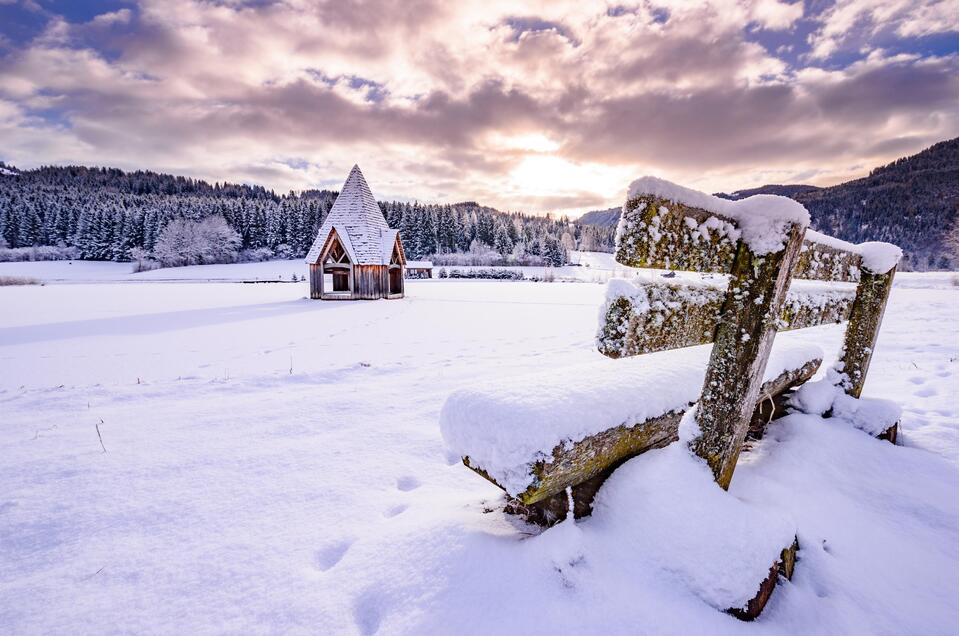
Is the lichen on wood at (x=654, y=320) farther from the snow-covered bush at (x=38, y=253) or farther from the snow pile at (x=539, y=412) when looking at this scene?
the snow-covered bush at (x=38, y=253)

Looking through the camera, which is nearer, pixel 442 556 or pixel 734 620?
pixel 734 620

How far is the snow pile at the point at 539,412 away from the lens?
1681 millimetres

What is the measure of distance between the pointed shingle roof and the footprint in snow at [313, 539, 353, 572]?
51.9 ft

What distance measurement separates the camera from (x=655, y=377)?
8.18 feet

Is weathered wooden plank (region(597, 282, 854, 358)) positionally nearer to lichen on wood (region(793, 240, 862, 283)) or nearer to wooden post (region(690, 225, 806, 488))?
wooden post (region(690, 225, 806, 488))

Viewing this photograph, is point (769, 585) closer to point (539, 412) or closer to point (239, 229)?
point (539, 412)

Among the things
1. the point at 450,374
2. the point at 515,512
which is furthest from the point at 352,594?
the point at 450,374

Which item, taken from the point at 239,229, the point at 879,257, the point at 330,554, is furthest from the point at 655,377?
the point at 239,229

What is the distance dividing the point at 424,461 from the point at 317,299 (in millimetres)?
16187

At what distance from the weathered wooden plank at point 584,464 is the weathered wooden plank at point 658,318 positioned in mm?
510

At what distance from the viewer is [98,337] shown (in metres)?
8.84

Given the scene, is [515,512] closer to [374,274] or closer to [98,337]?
[98,337]

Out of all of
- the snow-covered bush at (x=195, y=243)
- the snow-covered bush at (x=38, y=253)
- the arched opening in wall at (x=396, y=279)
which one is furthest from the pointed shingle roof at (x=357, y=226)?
the snow-covered bush at (x=38, y=253)

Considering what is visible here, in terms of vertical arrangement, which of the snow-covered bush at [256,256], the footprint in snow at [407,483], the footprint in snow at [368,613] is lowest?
the snow-covered bush at [256,256]
